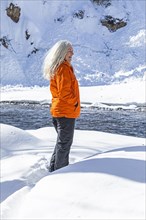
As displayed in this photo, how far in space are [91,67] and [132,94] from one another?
8971mm

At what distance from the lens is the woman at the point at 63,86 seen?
4539 mm

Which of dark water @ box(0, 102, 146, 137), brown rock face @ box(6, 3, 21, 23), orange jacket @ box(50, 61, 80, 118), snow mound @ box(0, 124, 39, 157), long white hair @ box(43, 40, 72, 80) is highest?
brown rock face @ box(6, 3, 21, 23)

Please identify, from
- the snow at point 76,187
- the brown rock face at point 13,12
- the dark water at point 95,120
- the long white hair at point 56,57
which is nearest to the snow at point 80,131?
the snow at point 76,187

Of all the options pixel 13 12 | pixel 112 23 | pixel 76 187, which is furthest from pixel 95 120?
pixel 13 12

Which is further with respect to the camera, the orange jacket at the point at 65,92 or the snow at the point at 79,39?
the snow at the point at 79,39

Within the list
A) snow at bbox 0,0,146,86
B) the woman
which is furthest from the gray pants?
snow at bbox 0,0,146,86

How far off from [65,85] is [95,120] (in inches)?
454

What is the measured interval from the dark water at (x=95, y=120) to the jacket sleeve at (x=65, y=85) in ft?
27.1

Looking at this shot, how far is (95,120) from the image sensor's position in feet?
52.5

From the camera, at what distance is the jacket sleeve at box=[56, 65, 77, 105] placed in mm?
4523

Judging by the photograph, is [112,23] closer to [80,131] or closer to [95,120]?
[95,120]

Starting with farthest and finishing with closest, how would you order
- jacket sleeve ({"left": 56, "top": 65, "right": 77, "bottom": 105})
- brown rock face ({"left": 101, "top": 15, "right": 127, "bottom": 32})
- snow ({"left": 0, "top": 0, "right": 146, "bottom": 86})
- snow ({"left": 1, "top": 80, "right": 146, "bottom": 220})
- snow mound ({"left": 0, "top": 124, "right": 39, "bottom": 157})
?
brown rock face ({"left": 101, "top": 15, "right": 127, "bottom": 32}), snow ({"left": 0, "top": 0, "right": 146, "bottom": 86}), snow mound ({"left": 0, "top": 124, "right": 39, "bottom": 157}), jacket sleeve ({"left": 56, "top": 65, "right": 77, "bottom": 105}), snow ({"left": 1, "top": 80, "right": 146, "bottom": 220})

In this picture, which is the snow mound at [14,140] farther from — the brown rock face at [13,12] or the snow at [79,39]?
the brown rock face at [13,12]

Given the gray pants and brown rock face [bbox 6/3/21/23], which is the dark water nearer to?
the gray pants
